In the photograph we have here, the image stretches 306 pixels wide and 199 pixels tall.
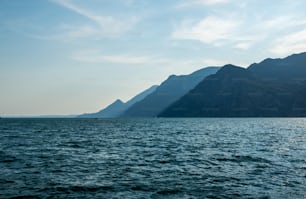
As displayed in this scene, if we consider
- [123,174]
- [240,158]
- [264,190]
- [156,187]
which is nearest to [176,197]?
[156,187]

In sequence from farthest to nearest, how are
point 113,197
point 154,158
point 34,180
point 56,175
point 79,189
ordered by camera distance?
1. point 154,158
2. point 56,175
3. point 34,180
4. point 79,189
5. point 113,197

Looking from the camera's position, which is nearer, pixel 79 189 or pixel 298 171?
pixel 79 189

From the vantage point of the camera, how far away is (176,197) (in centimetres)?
2380

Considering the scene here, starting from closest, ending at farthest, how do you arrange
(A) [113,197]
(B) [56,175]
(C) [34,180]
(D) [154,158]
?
(A) [113,197] < (C) [34,180] < (B) [56,175] < (D) [154,158]

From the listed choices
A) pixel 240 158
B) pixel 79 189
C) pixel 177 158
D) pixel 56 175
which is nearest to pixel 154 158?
pixel 177 158

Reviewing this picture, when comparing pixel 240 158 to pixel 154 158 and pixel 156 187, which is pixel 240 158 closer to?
pixel 154 158

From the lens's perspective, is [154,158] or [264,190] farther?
[154,158]

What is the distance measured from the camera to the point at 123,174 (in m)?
32.2

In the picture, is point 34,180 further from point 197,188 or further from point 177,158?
point 177,158

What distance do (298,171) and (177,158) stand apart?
15.6m

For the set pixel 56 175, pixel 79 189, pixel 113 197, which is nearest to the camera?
pixel 113 197

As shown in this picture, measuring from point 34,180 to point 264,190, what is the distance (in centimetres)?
2002

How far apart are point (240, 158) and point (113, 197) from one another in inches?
1012

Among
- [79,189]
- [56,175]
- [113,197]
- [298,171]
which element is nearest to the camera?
[113,197]
